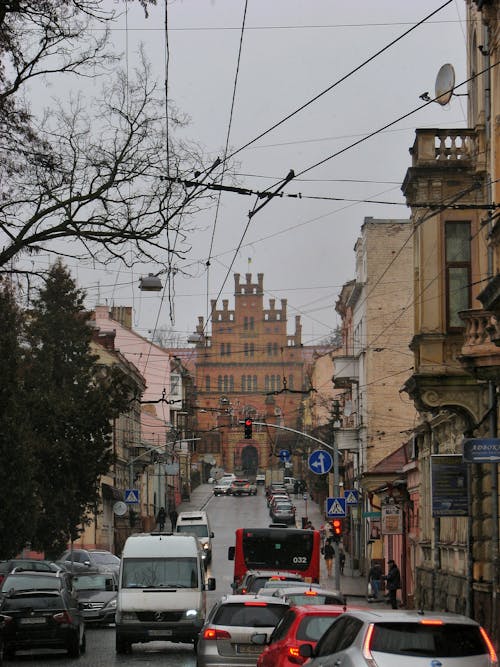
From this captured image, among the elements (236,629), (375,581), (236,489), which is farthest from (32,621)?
(236,489)

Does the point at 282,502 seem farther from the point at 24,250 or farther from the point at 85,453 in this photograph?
the point at 24,250

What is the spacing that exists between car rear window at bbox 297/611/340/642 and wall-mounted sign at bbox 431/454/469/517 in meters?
12.5

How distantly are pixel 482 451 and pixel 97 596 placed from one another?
1644cm

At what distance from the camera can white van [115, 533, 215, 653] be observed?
27297mm

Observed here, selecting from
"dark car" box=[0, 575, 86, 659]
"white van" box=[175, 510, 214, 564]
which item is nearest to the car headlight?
"dark car" box=[0, 575, 86, 659]

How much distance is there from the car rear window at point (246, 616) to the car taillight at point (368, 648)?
7145 mm

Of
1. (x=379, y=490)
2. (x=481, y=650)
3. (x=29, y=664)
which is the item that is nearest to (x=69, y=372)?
(x=379, y=490)

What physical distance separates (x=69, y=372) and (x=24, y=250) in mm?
36282

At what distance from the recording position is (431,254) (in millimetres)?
31141

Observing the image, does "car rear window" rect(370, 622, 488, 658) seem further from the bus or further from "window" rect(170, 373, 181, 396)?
"window" rect(170, 373, 181, 396)

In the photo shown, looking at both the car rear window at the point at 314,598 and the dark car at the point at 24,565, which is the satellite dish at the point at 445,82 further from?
the dark car at the point at 24,565

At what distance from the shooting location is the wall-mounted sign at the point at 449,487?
28828 millimetres

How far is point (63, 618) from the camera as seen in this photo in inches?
1027

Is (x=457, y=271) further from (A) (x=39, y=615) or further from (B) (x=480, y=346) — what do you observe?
(A) (x=39, y=615)
